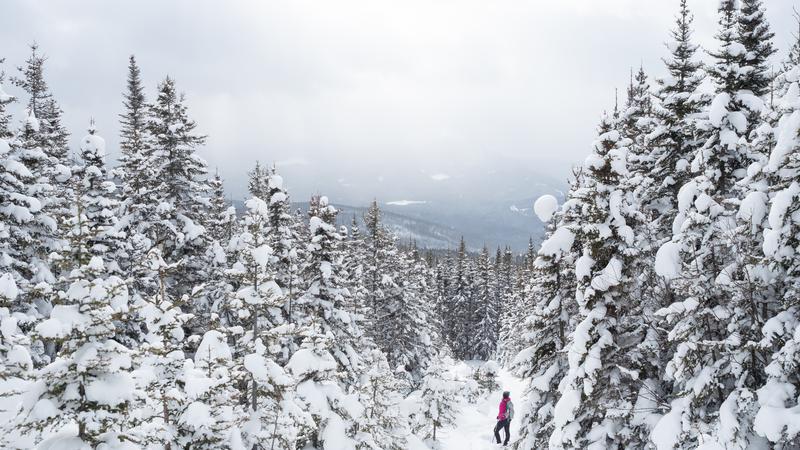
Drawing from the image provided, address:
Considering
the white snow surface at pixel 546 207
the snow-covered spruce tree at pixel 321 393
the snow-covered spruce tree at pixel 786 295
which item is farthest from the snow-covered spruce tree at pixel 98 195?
the snow-covered spruce tree at pixel 786 295

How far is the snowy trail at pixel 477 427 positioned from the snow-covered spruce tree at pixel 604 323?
9.37 meters

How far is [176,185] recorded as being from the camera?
73.5ft

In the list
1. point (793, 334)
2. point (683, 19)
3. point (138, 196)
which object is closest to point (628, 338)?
point (793, 334)

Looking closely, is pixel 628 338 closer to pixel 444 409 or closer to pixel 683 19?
pixel 683 19

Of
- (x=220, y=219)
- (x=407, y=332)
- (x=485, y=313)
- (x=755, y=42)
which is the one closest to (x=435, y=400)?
(x=407, y=332)

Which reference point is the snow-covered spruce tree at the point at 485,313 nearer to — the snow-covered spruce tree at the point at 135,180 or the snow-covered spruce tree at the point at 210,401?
the snow-covered spruce tree at the point at 135,180

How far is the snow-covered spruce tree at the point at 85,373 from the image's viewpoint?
702 cm

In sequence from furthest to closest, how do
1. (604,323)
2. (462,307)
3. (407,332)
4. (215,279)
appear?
(462,307), (407,332), (215,279), (604,323)

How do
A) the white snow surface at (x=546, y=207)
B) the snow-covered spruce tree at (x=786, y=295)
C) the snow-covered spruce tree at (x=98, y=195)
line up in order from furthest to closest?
1. the snow-covered spruce tree at (x=98, y=195)
2. the white snow surface at (x=546, y=207)
3. the snow-covered spruce tree at (x=786, y=295)

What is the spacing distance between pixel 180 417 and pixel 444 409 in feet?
71.8

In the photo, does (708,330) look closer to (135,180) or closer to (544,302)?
(544,302)

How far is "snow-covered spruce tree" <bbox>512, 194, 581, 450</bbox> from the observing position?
15.3 metres

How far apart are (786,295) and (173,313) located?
11.4m

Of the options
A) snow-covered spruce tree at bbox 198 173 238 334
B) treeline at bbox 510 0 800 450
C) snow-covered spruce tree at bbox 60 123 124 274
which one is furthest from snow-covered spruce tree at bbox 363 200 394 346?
treeline at bbox 510 0 800 450
